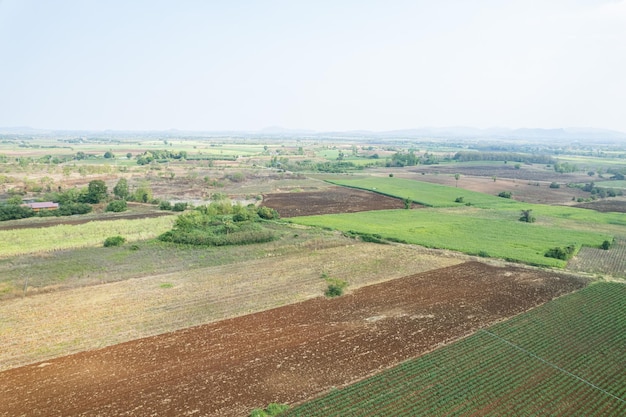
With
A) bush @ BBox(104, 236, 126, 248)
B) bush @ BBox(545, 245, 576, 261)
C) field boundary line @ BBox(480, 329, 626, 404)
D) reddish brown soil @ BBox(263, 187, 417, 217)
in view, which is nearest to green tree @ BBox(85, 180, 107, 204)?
bush @ BBox(104, 236, 126, 248)

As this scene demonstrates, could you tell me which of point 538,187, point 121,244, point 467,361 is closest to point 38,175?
point 121,244

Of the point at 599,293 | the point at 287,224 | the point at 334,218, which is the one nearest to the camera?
the point at 599,293

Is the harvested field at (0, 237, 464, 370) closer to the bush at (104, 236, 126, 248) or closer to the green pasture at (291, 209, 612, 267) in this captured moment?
the bush at (104, 236, 126, 248)

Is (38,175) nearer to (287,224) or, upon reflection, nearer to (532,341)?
(287,224)

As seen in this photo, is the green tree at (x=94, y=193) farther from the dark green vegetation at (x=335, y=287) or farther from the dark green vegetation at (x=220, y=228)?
the dark green vegetation at (x=335, y=287)

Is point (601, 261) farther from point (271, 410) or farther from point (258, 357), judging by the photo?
point (271, 410)

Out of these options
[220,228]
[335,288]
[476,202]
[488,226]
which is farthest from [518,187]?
[335,288]
